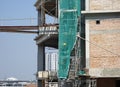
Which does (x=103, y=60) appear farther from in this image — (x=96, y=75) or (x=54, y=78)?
(x=54, y=78)

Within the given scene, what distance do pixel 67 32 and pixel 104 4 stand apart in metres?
3.43

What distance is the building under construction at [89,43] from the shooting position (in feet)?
79.3

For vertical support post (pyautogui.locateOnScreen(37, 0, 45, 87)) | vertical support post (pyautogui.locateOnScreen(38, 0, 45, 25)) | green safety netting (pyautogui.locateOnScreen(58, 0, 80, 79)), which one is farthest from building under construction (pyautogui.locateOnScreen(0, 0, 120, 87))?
vertical support post (pyautogui.locateOnScreen(37, 0, 45, 87))

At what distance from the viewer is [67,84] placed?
2625 centimetres

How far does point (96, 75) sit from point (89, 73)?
52 centimetres

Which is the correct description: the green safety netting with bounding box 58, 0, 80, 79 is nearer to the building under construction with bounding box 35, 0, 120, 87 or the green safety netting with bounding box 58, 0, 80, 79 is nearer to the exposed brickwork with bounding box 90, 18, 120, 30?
the building under construction with bounding box 35, 0, 120, 87

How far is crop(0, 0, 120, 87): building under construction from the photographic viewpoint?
952 inches

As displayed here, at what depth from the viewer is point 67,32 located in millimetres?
25656

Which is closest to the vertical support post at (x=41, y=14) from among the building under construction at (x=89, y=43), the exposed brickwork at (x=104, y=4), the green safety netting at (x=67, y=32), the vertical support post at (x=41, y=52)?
the vertical support post at (x=41, y=52)

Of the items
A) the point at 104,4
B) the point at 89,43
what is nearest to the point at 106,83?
the point at 89,43

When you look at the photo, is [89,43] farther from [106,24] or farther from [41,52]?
[41,52]

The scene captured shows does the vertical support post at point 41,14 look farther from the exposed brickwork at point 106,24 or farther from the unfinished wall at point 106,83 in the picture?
the unfinished wall at point 106,83

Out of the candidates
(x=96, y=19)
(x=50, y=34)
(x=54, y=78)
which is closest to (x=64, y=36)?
(x=96, y=19)

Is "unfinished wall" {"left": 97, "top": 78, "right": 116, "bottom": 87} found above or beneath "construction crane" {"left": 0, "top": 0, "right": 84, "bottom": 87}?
beneath
